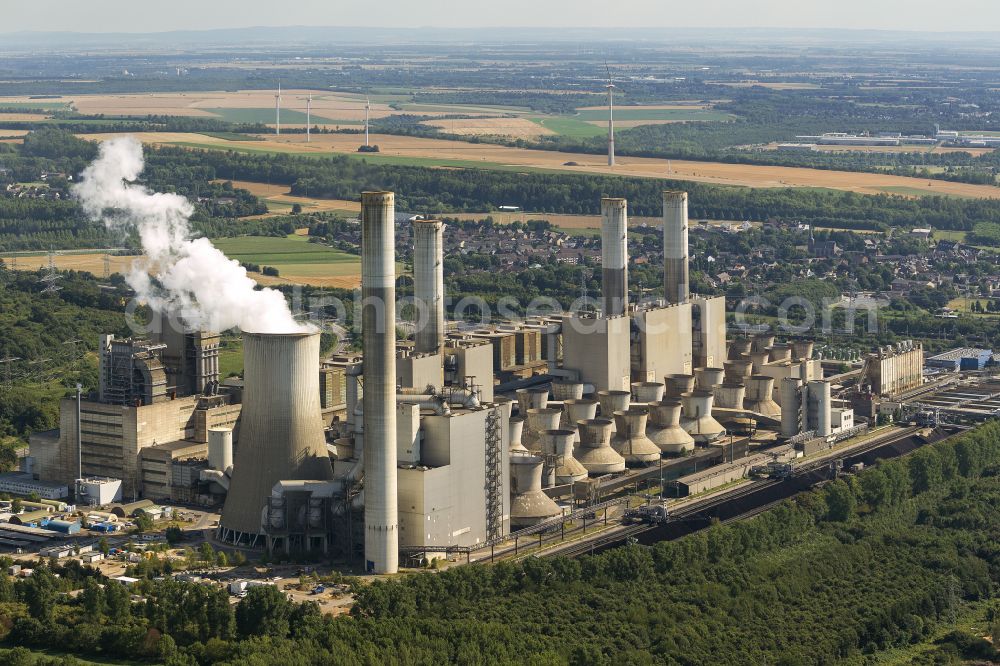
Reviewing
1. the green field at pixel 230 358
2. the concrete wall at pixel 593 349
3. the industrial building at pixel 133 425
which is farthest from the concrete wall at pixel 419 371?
the green field at pixel 230 358

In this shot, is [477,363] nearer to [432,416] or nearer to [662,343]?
[432,416]

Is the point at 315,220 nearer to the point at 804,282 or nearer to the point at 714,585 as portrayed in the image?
the point at 804,282

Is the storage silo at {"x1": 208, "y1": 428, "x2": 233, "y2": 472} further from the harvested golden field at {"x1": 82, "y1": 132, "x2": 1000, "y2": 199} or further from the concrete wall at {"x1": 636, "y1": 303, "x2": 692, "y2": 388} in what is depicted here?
the harvested golden field at {"x1": 82, "y1": 132, "x2": 1000, "y2": 199}

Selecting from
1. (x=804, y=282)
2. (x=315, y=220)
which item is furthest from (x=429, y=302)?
(x=315, y=220)

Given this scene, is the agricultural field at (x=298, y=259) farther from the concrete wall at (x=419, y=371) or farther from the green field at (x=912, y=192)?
the green field at (x=912, y=192)

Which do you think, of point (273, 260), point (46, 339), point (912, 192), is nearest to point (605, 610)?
point (46, 339)

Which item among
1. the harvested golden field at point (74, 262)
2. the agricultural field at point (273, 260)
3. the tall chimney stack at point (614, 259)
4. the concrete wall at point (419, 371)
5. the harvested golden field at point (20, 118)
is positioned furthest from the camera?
the harvested golden field at point (20, 118)
